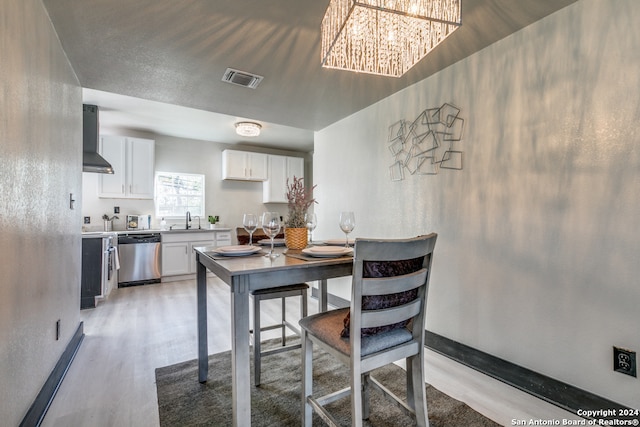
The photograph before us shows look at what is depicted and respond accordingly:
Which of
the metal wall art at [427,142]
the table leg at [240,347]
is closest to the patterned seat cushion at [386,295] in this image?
the table leg at [240,347]

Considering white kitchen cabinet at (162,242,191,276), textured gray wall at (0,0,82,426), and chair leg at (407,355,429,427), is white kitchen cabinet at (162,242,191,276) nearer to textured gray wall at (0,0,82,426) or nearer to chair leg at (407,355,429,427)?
textured gray wall at (0,0,82,426)

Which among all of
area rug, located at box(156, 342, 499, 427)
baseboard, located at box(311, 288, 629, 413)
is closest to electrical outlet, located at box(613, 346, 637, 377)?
baseboard, located at box(311, 288, 629, 413)

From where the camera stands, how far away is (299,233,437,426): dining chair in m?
1.09

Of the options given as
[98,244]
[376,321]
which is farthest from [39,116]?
[98,244]

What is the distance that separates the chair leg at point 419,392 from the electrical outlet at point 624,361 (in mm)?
1014

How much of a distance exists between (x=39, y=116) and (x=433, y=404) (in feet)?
8.88

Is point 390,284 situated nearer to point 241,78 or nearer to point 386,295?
point 386,295

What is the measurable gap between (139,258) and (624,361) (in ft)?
17.5

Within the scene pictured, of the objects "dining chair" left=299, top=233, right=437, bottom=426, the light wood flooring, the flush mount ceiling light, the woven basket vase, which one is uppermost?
the flush mount ceiling light

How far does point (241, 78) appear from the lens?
7.93ft

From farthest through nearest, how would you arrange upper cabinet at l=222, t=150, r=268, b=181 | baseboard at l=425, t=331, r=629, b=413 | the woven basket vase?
upper cabinet at l=222, t=150, r=268, b=181, the woven basket vase, baseboard at l=425, t=331, r=629, b=413

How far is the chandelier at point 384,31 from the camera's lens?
4.21 feet

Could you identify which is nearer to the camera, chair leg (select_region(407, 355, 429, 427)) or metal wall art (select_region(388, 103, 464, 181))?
chair leg (select_region(407, 355, 429, 427))

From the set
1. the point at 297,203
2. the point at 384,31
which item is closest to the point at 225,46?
the point at 384,31
